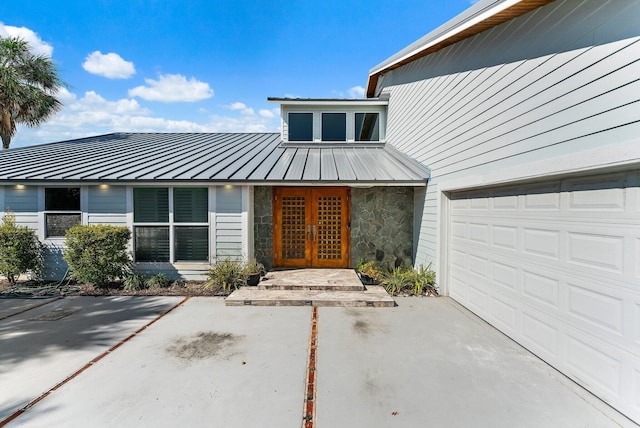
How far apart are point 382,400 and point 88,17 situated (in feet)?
45.5

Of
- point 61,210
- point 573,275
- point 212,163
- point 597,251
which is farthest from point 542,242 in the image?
point 61,210

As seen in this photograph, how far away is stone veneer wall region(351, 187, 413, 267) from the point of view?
7.23 meters

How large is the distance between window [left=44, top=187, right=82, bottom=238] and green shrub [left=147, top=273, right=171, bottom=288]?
7.81 feet

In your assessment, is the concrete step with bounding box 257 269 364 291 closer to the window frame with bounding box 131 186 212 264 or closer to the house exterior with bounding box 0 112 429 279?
the house exterior with bounding box 0 112 429 279

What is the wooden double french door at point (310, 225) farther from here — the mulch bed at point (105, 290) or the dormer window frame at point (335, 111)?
the dormer window frame at point (335, 111)

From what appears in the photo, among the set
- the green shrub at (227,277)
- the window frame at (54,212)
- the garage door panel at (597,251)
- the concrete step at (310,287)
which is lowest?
the concrete step at (310,287)

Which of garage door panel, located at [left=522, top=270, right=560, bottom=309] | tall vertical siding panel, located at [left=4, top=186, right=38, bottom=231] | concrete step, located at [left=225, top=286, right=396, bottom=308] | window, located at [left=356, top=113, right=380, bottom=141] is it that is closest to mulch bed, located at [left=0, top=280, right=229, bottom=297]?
concrete step, located at [left=225, top=286, right=396, bottom=308]

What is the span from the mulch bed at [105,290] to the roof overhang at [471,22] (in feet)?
21.1

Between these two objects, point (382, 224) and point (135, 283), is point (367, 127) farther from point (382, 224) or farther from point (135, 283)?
point (135, 283)

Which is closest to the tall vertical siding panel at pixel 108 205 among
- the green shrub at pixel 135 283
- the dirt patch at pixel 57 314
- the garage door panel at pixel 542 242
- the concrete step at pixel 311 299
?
the green shrub at pixel 135 283

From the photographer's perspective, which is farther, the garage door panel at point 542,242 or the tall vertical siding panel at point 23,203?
the tall vertical siding panel at point 23,203

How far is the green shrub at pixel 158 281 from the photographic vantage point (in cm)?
594

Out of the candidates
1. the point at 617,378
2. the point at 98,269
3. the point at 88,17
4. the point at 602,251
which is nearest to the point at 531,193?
the point at 602,251

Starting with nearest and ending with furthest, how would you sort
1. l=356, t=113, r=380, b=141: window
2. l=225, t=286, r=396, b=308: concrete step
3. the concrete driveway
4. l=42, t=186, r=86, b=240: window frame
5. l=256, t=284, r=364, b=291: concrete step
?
the concrete driveway
l=225, t=286, r=396, b=308: concrete step
l=256, t=284, r=364, b=291: concrete step
l=42, t=186, r=86, b=240: window frame
l=356, t=113, r=380, b=141: window
